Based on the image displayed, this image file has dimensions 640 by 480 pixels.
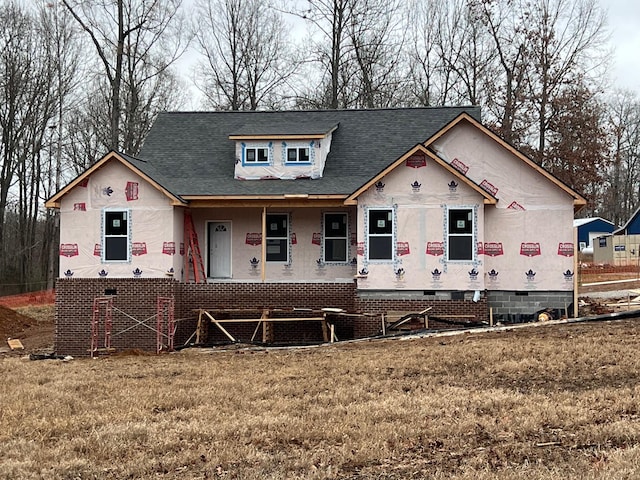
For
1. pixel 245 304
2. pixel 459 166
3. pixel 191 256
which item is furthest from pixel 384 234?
pixel 191 256

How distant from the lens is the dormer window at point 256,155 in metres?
22.6

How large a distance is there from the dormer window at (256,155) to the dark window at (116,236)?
4.03m

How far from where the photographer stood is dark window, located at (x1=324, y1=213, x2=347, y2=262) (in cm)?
2219

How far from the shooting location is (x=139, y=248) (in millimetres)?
20688

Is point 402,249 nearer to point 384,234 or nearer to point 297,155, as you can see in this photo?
point 384,234

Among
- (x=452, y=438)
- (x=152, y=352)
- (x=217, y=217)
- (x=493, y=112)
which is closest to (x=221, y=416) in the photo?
(x=452, y=438)

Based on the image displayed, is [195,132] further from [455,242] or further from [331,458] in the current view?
[331,458]

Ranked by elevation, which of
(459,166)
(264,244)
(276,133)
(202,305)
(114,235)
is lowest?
(202,305)

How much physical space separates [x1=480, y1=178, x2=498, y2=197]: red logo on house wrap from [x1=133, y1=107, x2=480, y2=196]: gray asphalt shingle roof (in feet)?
9.48

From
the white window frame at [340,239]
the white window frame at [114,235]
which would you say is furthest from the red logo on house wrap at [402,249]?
the white window frame at [114,235]

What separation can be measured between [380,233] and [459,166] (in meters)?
3.13

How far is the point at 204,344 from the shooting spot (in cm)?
1984

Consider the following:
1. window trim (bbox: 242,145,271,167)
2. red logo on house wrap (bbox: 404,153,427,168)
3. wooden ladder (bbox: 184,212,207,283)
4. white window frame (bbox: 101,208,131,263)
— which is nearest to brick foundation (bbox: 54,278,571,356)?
white window frame (bbox: 101,208,131,263)

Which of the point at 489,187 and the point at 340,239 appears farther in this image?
the point at 340,239
